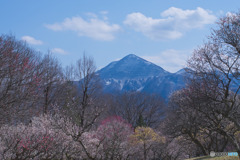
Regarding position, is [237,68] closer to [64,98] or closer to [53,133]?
[53,133]

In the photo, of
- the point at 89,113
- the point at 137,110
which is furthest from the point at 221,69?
the point at 137,110

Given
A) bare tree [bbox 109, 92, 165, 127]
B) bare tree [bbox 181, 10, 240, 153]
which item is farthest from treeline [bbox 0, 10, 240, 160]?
bare tree [bbox 109, 92, 165, 127]

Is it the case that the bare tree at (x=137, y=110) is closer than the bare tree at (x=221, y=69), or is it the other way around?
the bare tree at (x=221, y=69)

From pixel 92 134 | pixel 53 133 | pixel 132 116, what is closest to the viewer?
pixel 53 133

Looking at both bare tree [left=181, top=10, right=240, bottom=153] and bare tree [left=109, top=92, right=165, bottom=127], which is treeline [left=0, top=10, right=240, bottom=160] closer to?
bare tree [left=181, top=10, right=240, bottom=153]

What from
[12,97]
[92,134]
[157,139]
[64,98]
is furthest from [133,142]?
[12,97]

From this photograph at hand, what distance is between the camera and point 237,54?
13125 mm

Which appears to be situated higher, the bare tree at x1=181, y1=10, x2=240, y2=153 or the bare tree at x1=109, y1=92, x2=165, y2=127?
the bare tree at x1=181, y1=10, x2=240, y2=153

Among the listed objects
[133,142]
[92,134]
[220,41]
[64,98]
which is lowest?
[133,142]

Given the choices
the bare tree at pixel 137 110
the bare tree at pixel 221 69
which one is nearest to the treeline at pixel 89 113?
the bare tree at pixel 221 69

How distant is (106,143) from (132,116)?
35.1 m

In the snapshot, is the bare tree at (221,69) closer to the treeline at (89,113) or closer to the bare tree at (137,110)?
the treeline at (89,113)

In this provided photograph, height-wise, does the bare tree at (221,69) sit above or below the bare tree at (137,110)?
above

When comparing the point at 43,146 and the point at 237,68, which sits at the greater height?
the point at 237,68
